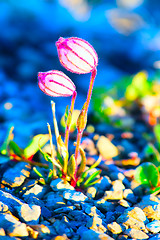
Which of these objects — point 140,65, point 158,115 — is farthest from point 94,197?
point 140,65

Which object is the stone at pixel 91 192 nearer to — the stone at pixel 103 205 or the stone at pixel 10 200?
the stone at pixel 103 205

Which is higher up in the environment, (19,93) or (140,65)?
(140,65)

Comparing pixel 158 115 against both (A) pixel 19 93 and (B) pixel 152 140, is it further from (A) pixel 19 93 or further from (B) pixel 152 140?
(A) pixel 19 93

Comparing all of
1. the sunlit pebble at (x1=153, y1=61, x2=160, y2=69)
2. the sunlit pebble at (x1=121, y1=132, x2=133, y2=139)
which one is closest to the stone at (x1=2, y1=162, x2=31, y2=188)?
the sunlit pebble at (x1=121, y1=132, x2=133, y2=139)

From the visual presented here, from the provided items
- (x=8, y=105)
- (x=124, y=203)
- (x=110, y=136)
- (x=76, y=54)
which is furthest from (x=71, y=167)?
(x=8, y=105)

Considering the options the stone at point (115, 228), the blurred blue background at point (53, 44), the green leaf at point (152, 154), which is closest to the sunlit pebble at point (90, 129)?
the blurred blue background at point (53, 44)

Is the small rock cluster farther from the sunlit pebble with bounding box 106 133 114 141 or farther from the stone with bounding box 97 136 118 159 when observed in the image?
the sunlit pebble with bounding box 106 133 114 141

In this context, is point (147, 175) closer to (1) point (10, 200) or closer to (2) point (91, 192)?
(2) point (91, 192)
